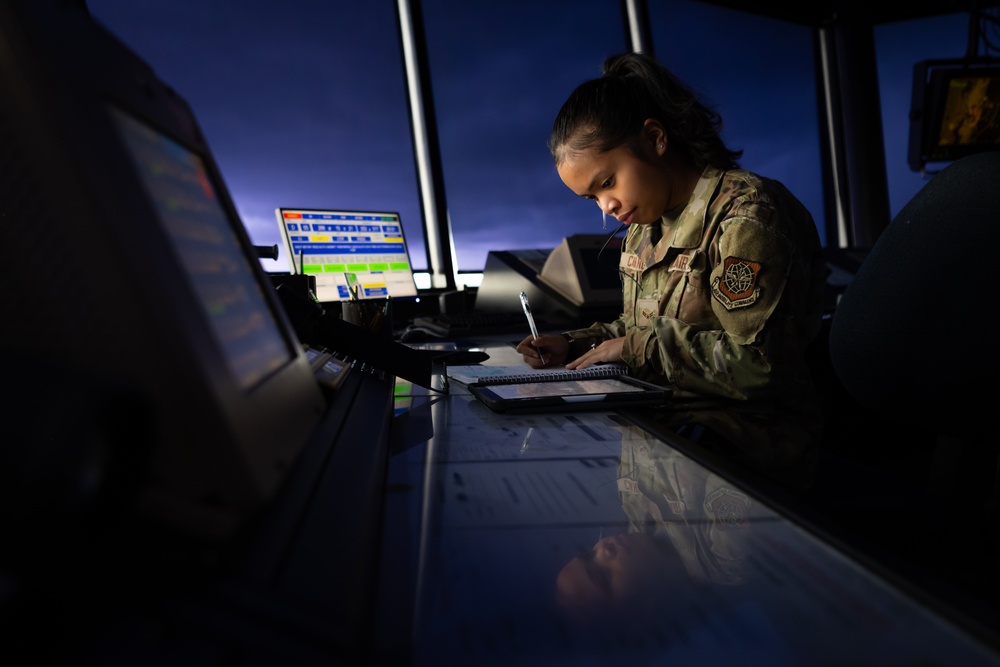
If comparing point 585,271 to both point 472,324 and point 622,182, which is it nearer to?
point 472,324

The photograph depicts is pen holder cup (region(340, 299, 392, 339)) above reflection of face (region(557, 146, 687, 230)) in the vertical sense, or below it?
below

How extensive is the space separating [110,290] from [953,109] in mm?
3719

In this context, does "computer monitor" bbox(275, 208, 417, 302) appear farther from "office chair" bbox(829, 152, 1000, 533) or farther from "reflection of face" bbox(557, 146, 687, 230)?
"office chair" bbox(829, 152, 1000, 533)

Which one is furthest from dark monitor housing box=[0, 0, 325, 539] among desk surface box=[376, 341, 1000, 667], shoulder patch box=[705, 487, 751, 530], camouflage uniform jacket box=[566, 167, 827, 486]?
camouflage uniform jacket box=[566, 167, 827, 486]

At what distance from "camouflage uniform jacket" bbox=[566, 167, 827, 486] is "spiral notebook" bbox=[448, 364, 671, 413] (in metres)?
0.12

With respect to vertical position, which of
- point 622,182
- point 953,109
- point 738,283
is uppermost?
point 953,109

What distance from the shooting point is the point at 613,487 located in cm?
44

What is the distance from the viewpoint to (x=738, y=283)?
0.90 meters

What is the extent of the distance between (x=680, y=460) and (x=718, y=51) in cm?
422

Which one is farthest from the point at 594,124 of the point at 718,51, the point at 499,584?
the point at 718,51

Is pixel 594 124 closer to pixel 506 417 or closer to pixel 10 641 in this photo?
pixel 506 417

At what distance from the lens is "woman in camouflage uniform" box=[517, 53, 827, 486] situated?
2.92 ft

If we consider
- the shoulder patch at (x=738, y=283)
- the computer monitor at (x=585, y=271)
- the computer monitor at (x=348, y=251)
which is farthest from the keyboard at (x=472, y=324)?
the shoulder patch at (x=738, y=283)

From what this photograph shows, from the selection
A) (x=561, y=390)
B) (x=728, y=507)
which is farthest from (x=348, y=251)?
(x=728, y=507)
